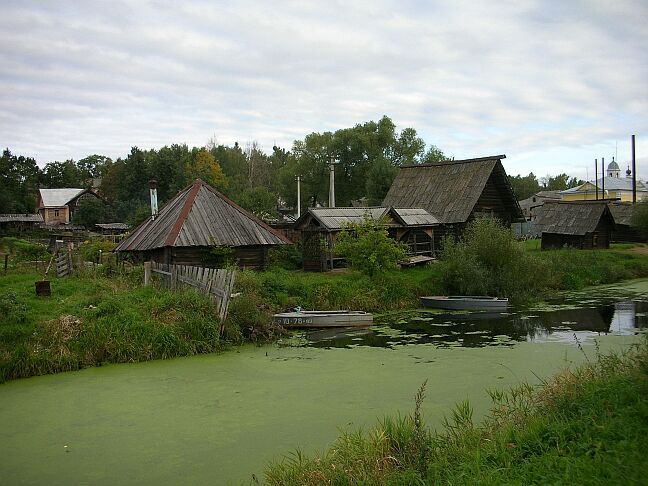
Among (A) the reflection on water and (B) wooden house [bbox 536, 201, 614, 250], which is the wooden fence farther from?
(B) wooden house [bbox 536, 201, 614, 250]

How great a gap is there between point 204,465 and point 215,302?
8587 millimetres

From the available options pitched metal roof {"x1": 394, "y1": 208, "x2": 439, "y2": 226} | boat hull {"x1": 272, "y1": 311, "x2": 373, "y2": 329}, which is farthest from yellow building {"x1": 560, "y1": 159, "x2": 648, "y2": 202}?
boat hull {"x1": 272, "y1": 311, "x2": 373, "y2": 329}

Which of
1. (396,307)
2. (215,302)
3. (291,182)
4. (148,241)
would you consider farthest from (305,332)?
(291,182)

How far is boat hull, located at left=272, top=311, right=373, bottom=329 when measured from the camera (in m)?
18.7

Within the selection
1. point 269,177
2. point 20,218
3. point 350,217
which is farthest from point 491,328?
point 269,177

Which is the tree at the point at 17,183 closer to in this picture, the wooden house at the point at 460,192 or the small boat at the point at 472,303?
the wooden house at the point at 460,192

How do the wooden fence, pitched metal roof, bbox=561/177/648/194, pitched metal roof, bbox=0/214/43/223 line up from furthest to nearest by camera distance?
1. pitched metal roof, bbox=561/177/648/194
2. pitched metal roof, bbox=0/214/43/223
3. the wooden fence

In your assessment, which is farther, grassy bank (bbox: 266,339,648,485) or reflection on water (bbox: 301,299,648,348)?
Answer: reflection on water (bbox: 301,299,648,348)

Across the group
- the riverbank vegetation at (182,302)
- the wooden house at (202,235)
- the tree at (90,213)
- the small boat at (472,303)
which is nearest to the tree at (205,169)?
the tree at (90,213)

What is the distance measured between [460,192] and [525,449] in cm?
2813

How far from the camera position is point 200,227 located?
2164 centimetres

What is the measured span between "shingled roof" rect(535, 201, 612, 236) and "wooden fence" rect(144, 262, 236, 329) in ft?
86.1

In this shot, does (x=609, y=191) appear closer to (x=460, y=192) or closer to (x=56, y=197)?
(x=460, y=192)

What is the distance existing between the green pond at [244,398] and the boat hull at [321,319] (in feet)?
1.56
